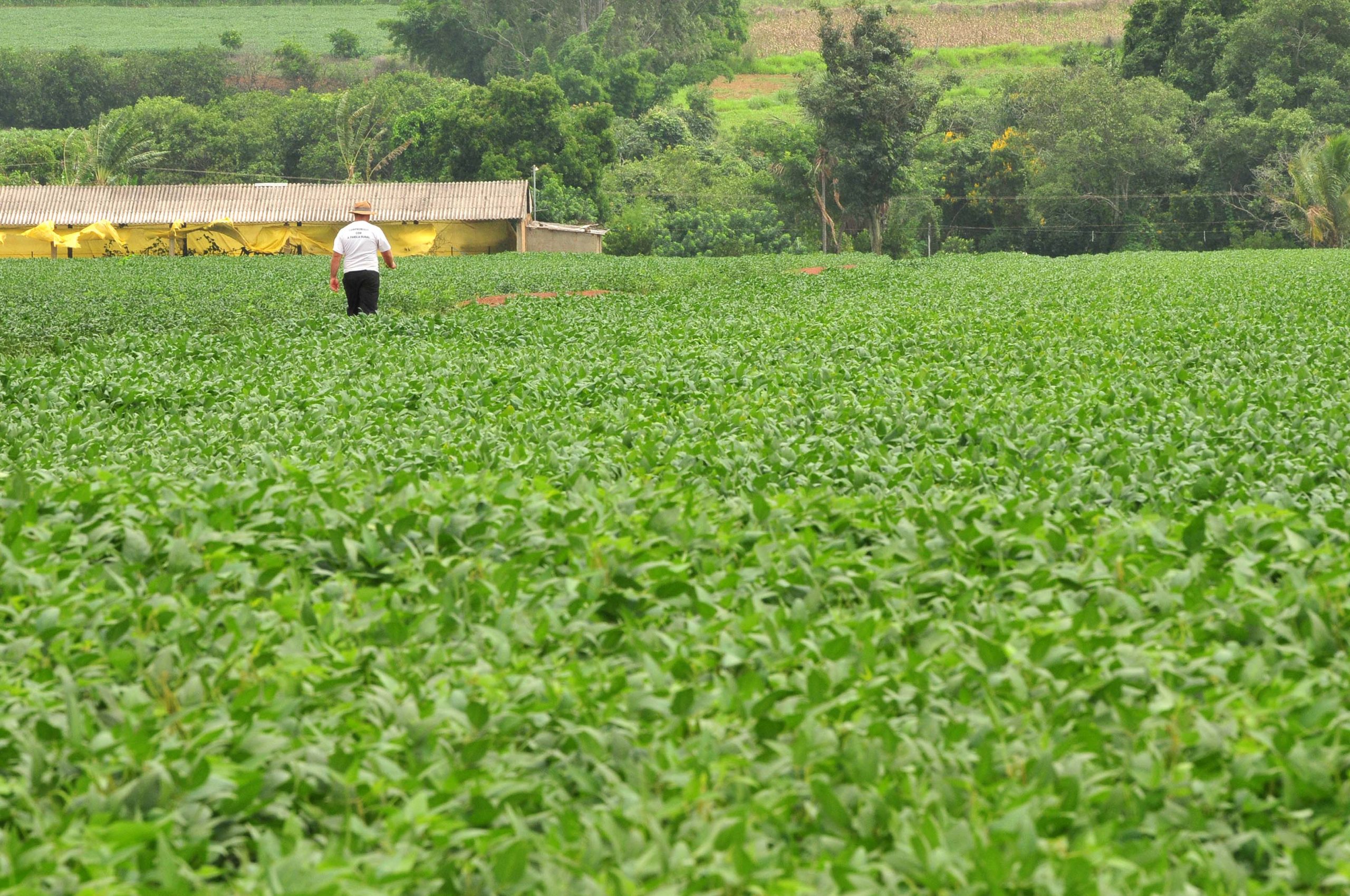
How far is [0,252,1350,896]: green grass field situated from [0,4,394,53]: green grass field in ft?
389

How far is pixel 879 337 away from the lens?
13.2 metres

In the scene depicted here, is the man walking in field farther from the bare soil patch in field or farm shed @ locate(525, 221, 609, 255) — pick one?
the bare soil patch in field

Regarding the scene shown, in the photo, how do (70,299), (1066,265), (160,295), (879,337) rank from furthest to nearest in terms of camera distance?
(1066,265)
(160,295)
(70,299)
(879,337)

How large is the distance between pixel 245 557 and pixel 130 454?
282cm

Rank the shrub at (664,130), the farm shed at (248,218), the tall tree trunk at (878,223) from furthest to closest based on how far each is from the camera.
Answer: the shrub at (664,130) < the tall tree trunk at (878,223) < the farm shed at (248,218)

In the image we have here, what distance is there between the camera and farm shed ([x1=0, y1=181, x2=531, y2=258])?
55125 mm

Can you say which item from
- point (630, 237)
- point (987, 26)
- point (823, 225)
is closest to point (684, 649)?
point (630, 237)

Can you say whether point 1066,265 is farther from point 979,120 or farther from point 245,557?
point 979,120

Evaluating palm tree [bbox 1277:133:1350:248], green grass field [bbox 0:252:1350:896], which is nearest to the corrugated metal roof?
palm tree [bbox 1277:133:1350:248]

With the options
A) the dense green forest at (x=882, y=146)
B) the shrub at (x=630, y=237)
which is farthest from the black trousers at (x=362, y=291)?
the dense green forest at (x=882, y=146)

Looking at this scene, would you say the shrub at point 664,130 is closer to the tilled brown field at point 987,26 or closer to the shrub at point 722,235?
the shrub at point 722,235

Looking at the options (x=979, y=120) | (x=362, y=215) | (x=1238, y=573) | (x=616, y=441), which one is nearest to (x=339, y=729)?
(x=1238, y=573)

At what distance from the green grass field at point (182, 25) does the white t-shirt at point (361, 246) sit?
108661 mm

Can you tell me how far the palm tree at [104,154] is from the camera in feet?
210
